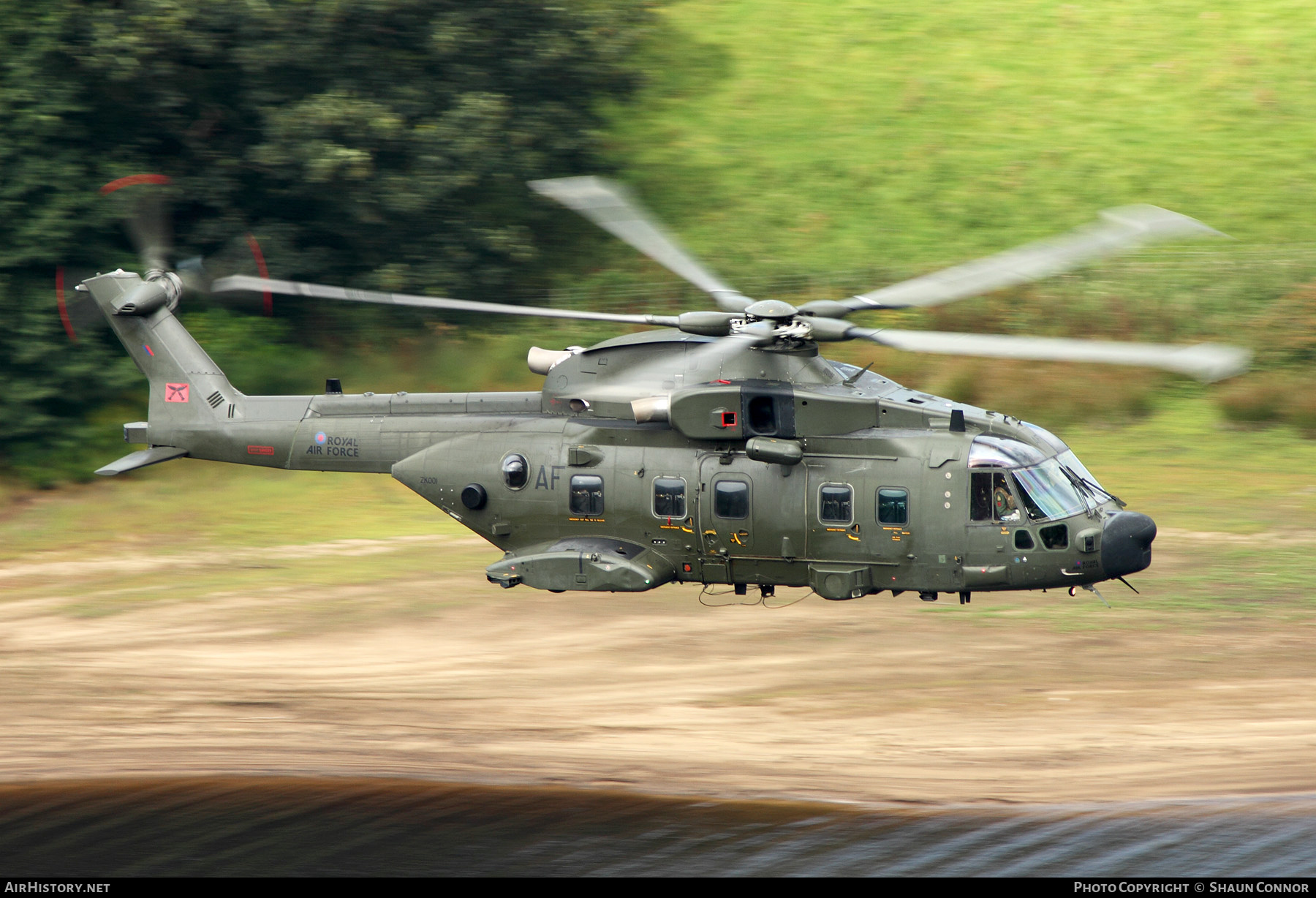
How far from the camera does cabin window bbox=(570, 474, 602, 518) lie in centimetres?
1677

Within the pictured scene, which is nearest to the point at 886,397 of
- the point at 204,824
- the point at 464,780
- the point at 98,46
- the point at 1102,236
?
the point at 1102,236

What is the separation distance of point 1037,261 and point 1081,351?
138cm

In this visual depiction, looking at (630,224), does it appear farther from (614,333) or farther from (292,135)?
(292,135)

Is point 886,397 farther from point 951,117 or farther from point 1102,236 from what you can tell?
point 951,117

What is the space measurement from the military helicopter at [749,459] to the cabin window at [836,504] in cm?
2

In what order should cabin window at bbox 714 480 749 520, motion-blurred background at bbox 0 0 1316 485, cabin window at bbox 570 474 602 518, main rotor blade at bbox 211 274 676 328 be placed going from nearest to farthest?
main rotor blade at bbox 211 274 676 328 → cabin window at bbox 714 480 749 520 → cabin window at bbox 570 474 602 518 → motion-blurred background at bbox 0 0 1316 485

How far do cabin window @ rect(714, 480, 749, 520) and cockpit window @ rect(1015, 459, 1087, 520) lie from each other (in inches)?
119

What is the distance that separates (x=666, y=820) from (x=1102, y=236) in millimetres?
7301

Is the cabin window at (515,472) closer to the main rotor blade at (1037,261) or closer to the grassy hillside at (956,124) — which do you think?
the main rotor blade at (1037,261)

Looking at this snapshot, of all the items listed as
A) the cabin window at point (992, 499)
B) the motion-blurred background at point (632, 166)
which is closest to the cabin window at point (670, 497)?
the cabin window at point (992, 499)

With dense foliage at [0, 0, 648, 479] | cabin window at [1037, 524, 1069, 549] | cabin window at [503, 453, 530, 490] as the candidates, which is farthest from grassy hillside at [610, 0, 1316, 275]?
cabin window at [1037, 524, 1069, 549]

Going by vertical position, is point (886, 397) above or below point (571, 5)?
below

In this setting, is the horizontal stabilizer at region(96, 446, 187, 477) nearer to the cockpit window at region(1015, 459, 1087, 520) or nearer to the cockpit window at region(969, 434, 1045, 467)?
the cockpit window at region(969, 434, 1045, 467)

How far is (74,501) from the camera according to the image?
2512 cm
